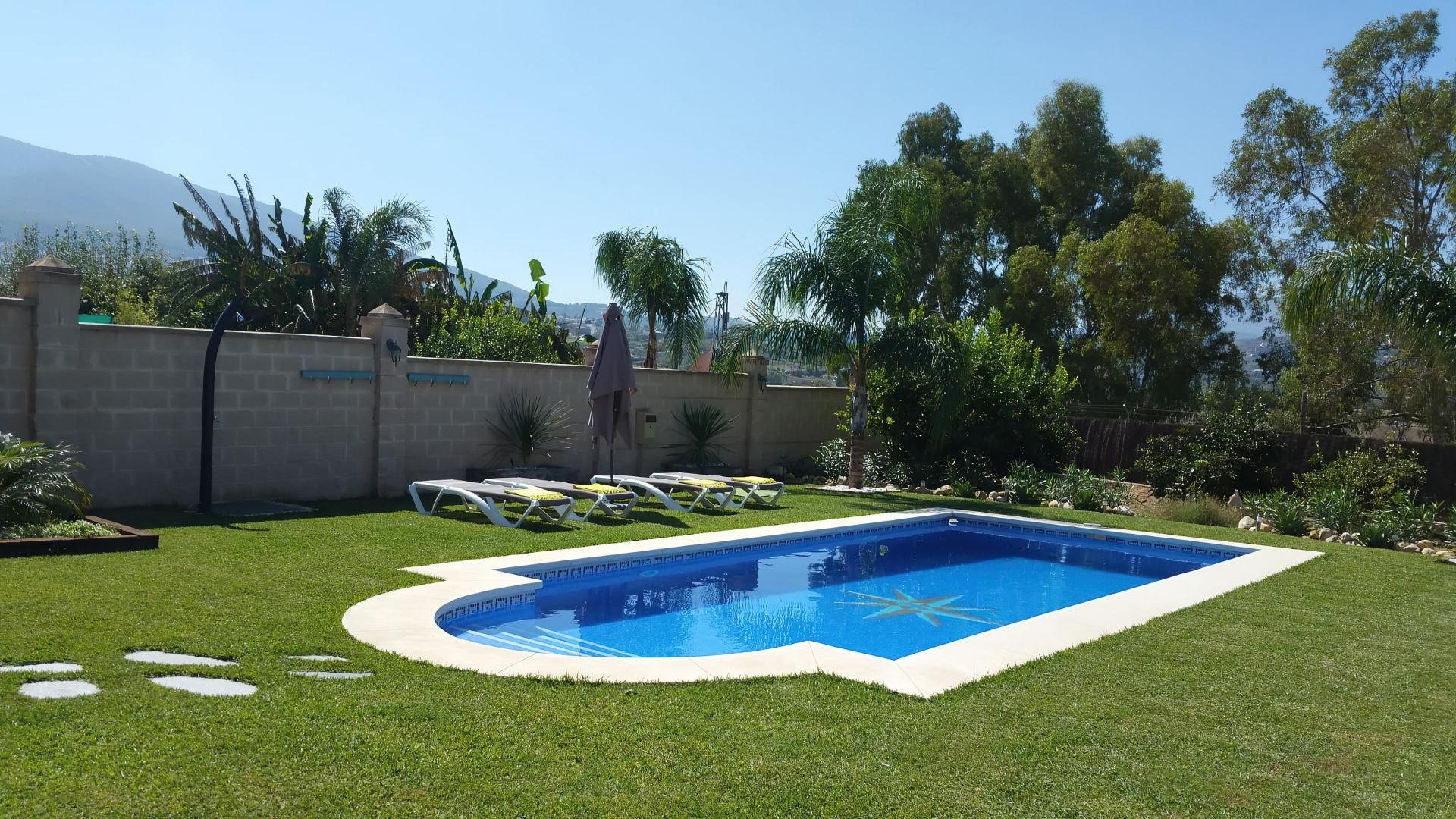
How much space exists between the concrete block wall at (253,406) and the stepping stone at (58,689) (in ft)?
23.4

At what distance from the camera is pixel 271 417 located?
12773 millimetres

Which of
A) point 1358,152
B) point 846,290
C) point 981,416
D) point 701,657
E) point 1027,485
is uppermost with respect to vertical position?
point 1358,152

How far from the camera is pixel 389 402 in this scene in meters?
14.1

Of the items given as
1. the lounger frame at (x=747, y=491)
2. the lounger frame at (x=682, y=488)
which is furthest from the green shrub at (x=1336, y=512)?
the lounger frame at (x=682, y=488)

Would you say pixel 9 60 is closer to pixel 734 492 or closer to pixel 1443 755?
pixel 734 492

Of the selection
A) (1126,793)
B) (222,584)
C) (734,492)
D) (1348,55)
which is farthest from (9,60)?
(1348,55)

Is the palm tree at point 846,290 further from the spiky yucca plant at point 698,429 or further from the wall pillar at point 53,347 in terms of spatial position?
the wall pillar at point 53,347

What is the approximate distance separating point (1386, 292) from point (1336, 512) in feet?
11.7

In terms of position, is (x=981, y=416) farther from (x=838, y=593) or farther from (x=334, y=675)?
(x=334, y=675)

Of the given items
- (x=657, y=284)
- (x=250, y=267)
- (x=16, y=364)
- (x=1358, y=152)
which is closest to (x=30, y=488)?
(x=16, y=364)

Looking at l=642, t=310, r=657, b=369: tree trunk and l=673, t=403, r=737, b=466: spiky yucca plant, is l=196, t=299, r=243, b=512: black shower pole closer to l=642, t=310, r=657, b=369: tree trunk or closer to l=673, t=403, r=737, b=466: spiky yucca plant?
l=673, t=403, r=737, b=466: spiky yucca plant

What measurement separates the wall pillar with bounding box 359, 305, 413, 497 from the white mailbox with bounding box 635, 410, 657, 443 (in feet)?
15.1

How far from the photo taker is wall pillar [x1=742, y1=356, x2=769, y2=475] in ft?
65.3

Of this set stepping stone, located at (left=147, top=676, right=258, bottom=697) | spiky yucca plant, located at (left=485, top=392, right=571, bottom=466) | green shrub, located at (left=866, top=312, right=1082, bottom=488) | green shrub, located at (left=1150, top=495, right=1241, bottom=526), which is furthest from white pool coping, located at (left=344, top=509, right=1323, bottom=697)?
green shrub, located at (left=866, top=312, right=1082, bottom=488)
